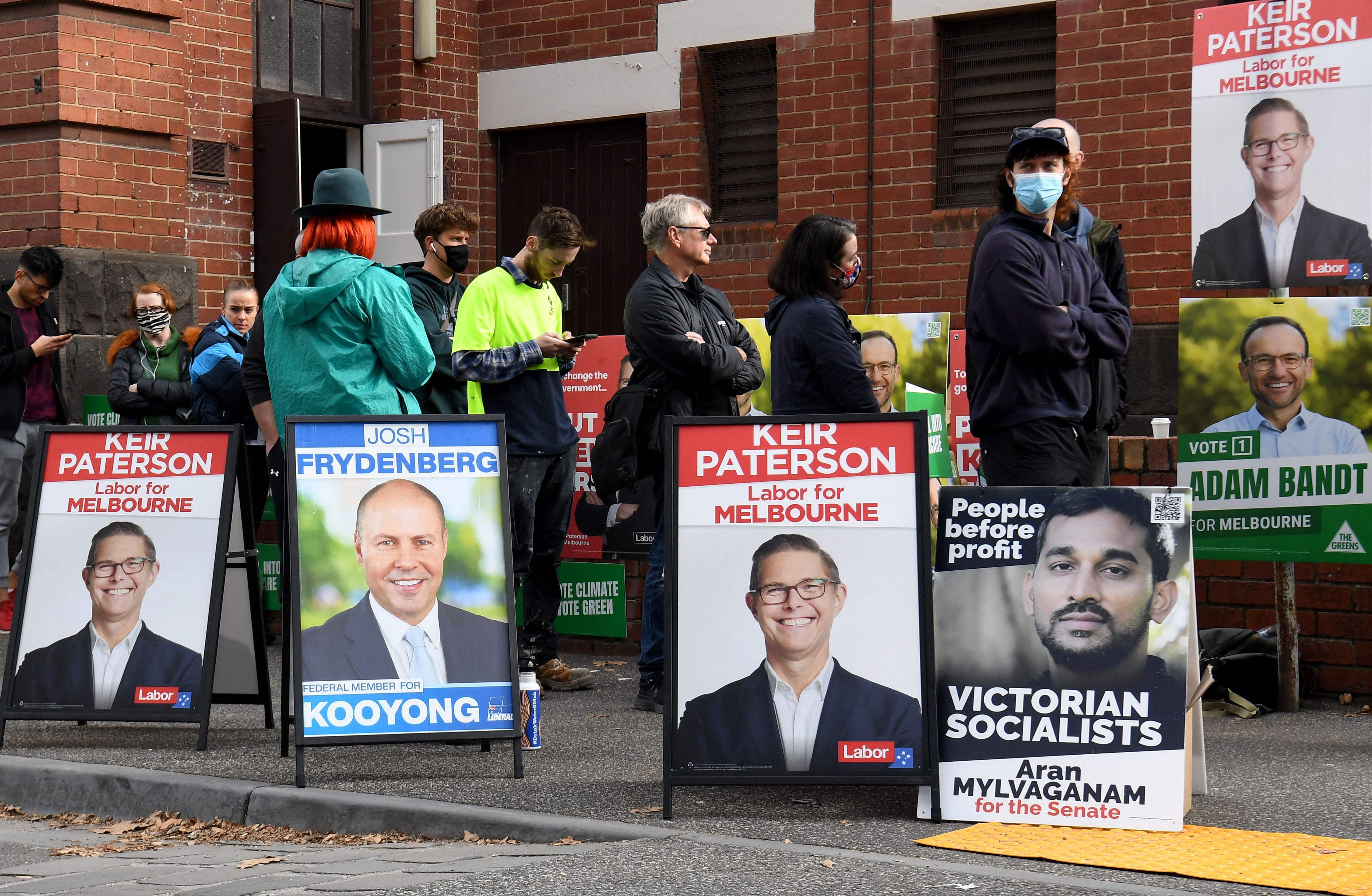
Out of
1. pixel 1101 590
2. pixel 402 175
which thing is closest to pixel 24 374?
pixel 402 175

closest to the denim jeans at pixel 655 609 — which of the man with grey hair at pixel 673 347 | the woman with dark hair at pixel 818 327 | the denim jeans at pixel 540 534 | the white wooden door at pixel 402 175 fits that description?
the man with grey hair at pixel 673 347

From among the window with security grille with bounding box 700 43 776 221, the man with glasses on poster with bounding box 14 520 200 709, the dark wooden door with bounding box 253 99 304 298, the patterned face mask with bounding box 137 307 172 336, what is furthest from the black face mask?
the window with security grille with bounding box 700 43 776 221

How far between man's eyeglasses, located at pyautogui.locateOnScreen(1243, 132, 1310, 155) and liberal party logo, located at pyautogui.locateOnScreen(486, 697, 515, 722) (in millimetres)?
3842

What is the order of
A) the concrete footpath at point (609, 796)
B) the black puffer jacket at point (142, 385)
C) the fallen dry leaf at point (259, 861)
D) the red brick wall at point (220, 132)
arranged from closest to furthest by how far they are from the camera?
the concrete footpath at point (609, 796) → the fallen dry leaf at point (259, 861) → the black puffer jacket at point (142, 385) → the red brick wall at point (220, 132)

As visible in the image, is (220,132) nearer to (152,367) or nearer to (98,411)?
(98,411)

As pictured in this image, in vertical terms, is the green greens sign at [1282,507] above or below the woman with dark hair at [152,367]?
below

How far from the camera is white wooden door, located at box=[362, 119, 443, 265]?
13.4 m

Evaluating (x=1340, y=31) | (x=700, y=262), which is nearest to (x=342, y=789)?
(x=700, y=262)

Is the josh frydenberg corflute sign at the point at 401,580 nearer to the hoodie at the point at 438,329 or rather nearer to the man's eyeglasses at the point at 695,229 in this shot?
the man's eyeglasses at the point at 695,229

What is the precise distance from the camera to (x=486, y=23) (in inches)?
551

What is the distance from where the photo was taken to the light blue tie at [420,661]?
5.61 meters

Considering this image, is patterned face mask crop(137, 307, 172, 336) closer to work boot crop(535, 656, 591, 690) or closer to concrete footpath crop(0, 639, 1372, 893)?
concrete footpath crop(0, 639, 1372, 893)

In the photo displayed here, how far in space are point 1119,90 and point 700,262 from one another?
15.6ft

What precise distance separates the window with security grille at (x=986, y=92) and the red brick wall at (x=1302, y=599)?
4138mm
